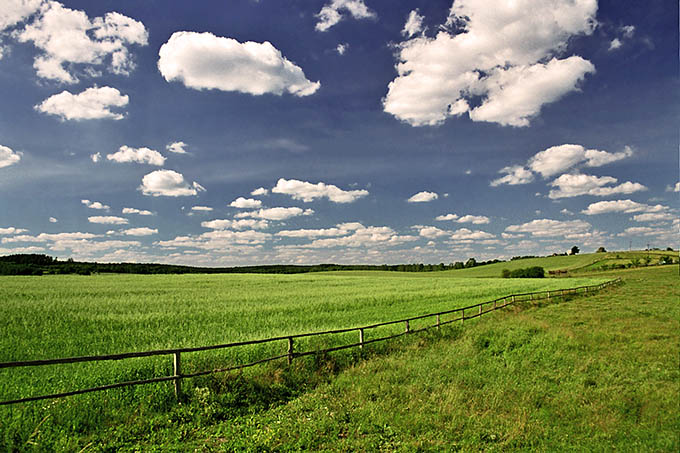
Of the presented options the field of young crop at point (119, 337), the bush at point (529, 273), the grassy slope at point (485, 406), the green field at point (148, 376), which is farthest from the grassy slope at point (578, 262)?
the grassy slope at point (485, 406)

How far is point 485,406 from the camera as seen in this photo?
9172 millimetres

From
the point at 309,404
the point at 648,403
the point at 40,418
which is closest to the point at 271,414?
the point at 309,404

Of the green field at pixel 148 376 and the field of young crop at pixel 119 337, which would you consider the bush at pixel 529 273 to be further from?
the green field at pixel 148 376

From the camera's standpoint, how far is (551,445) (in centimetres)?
746

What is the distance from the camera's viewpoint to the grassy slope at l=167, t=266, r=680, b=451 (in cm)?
760

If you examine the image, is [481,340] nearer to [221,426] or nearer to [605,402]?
[605,402]

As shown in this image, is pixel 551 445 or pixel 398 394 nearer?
pixel 551 445

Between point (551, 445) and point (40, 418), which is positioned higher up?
point (40, 418)

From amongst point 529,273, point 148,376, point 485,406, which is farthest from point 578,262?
point 148,376

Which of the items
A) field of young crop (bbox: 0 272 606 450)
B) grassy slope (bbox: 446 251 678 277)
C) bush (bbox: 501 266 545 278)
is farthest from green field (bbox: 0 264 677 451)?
grassy slope (bbox: 446 251 678 277)

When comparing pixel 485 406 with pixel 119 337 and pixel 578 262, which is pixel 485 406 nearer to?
pixel 119 337

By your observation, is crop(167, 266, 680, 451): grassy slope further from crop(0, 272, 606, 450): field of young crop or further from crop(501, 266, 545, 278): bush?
crop(501, 266, 545, 278): bush

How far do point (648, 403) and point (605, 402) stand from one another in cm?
93

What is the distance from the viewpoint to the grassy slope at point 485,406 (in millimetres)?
7598
